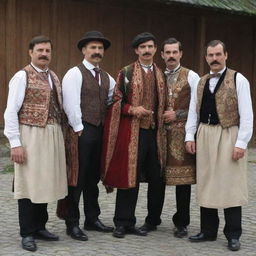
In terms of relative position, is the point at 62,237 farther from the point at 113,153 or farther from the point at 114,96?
the point at 114,96

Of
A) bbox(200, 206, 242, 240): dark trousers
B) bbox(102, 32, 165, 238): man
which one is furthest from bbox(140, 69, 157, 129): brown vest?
bbox(200, 206, 242, 240): dark trousers

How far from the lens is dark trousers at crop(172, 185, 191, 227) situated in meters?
5.67

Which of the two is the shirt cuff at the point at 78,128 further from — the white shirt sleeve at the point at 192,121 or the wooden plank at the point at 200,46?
the wooden plank at the point at 200,46

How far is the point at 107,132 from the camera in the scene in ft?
18.1

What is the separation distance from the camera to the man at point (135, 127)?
216 inches

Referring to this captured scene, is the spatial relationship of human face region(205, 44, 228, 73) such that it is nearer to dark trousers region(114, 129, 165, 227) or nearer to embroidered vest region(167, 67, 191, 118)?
embroidered vest region(167, 67, 191, 118)

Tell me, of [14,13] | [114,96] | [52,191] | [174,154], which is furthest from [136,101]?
[14,13]

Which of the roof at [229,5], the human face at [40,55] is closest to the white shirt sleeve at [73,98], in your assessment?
the human face at [40,55]

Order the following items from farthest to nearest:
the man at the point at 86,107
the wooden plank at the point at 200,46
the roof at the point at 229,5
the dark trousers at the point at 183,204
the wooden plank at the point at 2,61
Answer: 1. the wooden plank at the point at 200,46
2. the roof at the point at 229,5
3. the wooden plank at the point at 2,61
4. the dark trousers at the point at 183,204
5. the man at the point at 86,107

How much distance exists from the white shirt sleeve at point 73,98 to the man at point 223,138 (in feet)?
3.31

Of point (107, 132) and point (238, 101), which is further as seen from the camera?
point (107, 132)

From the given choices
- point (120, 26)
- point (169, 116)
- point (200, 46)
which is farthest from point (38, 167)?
point (200, 46)

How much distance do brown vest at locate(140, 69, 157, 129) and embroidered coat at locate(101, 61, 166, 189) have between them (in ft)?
0.12

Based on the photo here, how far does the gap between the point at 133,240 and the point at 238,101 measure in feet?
5.08
